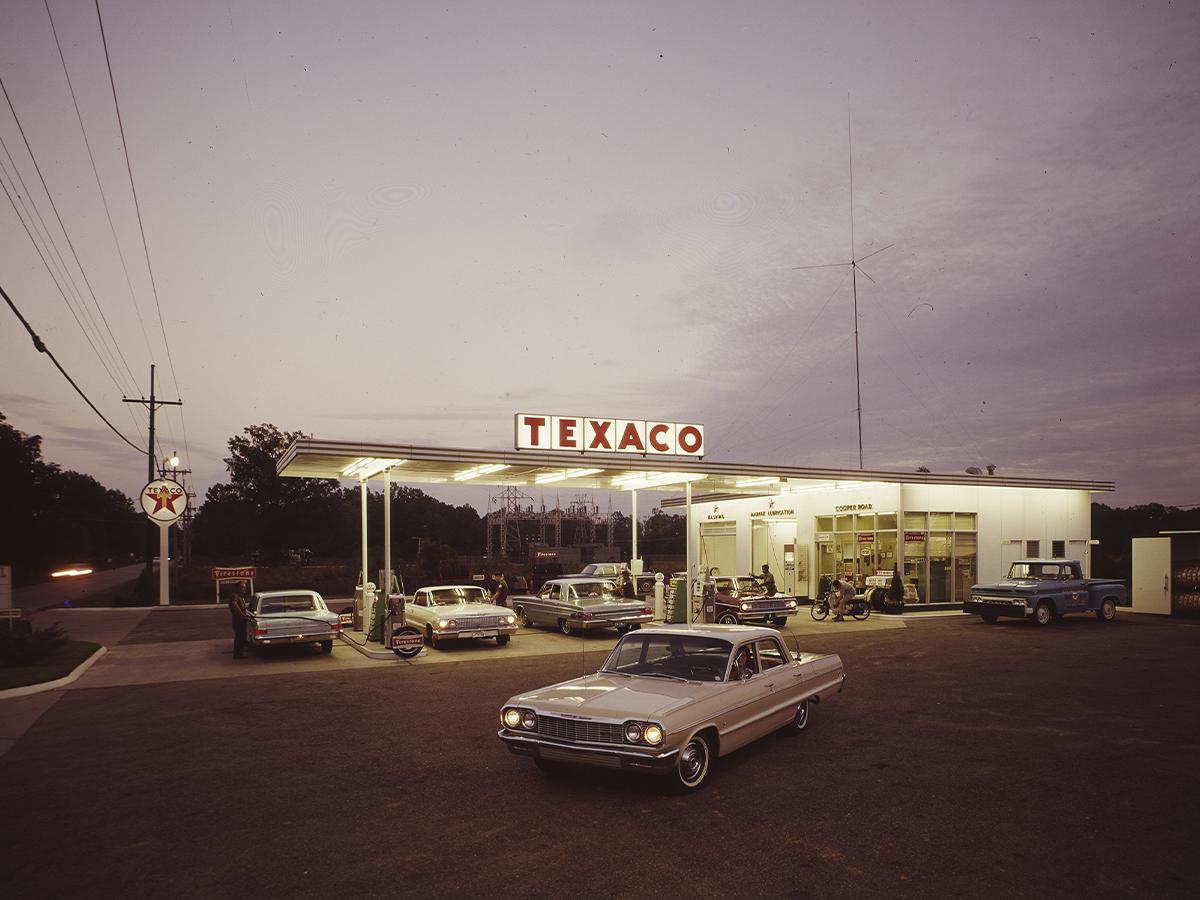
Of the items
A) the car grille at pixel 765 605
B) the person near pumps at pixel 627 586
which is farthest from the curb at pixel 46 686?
the car grille at pixel 765 605

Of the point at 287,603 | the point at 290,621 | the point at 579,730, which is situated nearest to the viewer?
the point at 579,730

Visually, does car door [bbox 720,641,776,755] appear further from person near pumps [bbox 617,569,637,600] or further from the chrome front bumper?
person near pumps [bbox 617,569,637,600]

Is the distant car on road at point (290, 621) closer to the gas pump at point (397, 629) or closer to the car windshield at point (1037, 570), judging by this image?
the gas pump at point (397, 629)

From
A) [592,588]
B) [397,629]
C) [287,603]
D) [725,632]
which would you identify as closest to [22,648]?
[287,603]

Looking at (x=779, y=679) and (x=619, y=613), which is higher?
(x=779, y=679)

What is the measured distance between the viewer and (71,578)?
6044 centimetres

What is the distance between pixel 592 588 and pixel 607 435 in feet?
14.8

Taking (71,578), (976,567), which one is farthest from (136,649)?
(71,578)

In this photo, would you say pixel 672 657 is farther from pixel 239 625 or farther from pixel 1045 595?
pixel 1045 595

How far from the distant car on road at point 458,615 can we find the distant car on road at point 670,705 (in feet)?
30.6

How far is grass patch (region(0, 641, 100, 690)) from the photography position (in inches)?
→ 514

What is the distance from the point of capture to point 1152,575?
25.7 meters

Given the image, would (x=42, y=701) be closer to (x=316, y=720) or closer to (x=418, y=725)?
(x=316, y=720)

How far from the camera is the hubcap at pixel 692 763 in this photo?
7020 millimetres
